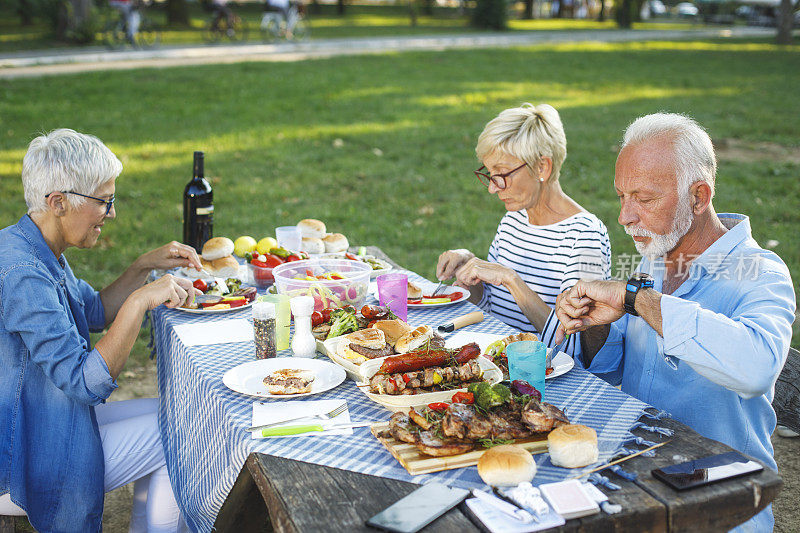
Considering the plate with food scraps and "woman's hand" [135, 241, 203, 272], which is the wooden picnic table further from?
"woman's hand" [135, 241, 203, 272]

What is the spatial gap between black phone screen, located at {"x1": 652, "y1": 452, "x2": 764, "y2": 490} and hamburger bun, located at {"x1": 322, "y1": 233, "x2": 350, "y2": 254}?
109 inches

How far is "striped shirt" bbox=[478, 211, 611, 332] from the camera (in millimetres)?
3756

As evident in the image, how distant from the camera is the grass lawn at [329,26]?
2343cm

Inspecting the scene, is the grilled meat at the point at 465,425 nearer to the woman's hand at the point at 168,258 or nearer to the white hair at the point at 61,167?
the white hair at the point at 61,167

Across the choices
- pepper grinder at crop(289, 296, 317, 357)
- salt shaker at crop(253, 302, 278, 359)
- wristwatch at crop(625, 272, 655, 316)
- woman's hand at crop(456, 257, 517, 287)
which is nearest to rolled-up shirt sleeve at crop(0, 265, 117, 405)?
salt shaker at crop(253, 302, 278, 359)

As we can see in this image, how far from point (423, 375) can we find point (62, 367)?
134 cm

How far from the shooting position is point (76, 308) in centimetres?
340

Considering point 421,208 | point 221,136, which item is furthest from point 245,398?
point 221,136

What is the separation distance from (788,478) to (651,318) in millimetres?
2376

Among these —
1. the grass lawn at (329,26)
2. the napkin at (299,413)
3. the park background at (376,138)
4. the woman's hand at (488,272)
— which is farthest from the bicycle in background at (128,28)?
the napkin at (299,413)

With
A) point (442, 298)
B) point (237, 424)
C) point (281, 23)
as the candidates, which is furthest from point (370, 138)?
point (281, 23)

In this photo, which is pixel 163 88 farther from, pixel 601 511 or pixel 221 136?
pixel 601 511

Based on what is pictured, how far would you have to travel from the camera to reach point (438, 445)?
84.5 inches

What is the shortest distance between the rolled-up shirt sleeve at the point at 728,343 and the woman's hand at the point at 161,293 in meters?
1.90
